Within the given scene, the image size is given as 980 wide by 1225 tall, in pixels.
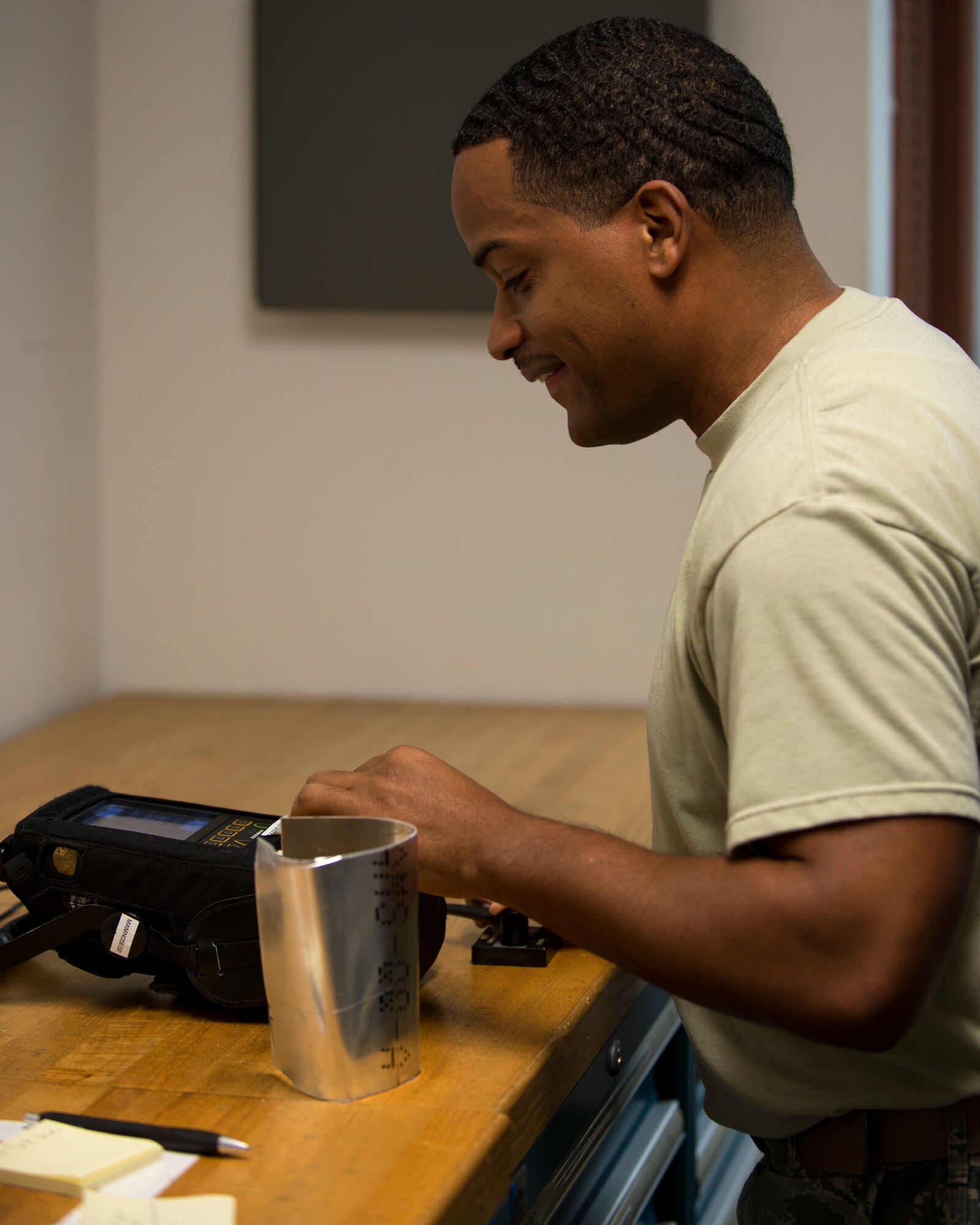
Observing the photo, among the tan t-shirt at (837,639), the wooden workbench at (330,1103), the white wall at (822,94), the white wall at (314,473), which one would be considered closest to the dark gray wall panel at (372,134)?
the white wall at (314,473)

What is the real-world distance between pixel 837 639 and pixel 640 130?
41 cm

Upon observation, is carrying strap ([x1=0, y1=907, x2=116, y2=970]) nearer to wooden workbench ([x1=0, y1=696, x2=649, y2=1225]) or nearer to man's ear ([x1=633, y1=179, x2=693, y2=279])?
wooden workbench ([x1=0, y1=696, x2=649, y2=1225])

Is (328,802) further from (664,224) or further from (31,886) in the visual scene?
(664,224)

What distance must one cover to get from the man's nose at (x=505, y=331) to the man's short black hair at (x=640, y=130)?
0.30ft

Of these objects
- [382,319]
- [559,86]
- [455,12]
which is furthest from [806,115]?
[559,86]

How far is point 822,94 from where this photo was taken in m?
1.95

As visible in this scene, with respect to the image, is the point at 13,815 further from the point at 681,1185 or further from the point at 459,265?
the point at 459,265

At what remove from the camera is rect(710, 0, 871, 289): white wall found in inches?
76.1

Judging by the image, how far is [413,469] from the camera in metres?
2.12

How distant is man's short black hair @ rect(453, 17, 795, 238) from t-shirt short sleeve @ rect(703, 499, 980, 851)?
0.31 metres

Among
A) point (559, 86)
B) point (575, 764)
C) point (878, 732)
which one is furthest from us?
point (575, 764)

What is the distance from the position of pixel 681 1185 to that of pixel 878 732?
105 cm

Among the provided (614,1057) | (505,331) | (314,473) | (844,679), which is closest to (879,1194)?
(614,1057)

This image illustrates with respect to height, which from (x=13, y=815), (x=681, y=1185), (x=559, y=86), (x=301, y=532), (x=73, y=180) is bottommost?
(x=681, y=1185)
